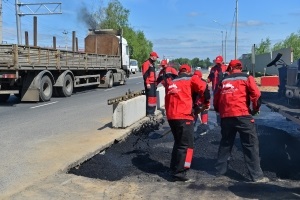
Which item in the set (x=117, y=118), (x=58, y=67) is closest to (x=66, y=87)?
(x=58, y=67)

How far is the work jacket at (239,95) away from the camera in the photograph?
5.71 meters

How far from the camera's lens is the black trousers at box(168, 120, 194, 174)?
18.9ft

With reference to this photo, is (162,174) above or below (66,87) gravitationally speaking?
below

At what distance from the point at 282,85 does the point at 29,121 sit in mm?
6862

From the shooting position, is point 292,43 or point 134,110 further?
point 292,43

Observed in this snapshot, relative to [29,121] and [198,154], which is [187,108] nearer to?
[198,154]

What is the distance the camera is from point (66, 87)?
62.4ft

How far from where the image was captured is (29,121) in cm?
1113

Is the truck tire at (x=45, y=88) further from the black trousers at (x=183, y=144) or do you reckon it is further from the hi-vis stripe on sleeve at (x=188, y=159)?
the hi-vis stripe on sleeve at (x=188, y=159)

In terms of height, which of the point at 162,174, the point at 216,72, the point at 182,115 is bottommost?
the point at 162,174

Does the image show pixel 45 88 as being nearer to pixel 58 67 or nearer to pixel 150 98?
pixel 58 67

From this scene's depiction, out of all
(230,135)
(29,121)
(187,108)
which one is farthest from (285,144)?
(29,121)

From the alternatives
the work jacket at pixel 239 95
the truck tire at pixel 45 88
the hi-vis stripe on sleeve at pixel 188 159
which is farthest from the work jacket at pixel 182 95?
the truck tire at pixel 45 88

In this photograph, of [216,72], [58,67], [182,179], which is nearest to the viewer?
[182,179]
